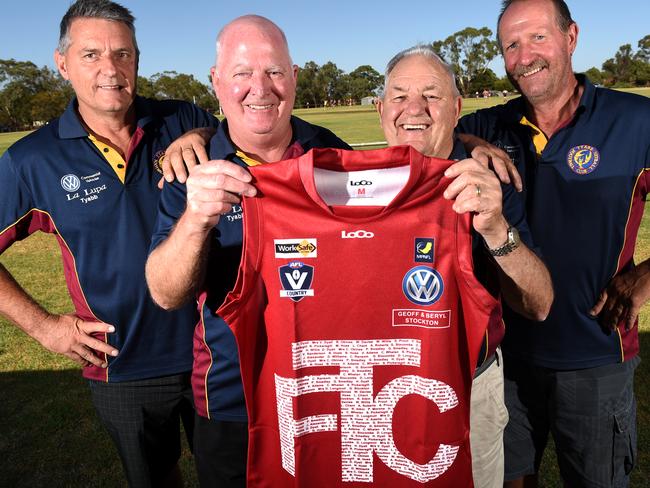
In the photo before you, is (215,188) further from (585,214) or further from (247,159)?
(585,214)

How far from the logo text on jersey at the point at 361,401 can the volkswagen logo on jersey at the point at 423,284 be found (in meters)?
0.19

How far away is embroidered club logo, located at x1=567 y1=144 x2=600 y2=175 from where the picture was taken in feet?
8.91

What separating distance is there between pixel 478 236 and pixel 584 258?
86 cm

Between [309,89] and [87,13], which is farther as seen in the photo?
[309,89]

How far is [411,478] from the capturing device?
6.83 ft

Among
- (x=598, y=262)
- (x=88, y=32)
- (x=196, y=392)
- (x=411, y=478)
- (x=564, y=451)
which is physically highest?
(x=88, y=32)

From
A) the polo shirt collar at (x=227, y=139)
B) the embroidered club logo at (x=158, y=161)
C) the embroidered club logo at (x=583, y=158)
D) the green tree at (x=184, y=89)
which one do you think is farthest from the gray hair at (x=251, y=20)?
the green tree at (x=184, y=89)

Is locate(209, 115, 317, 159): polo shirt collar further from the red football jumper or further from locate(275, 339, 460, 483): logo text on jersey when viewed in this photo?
locate(275, 339, 460, 483): logo text on jersey

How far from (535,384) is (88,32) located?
3195mm

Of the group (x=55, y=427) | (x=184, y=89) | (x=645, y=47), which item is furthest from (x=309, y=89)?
(x=55, y=427)

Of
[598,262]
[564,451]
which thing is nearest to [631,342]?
[598,262]

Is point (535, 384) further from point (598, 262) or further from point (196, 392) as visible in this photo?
point (196, 392)

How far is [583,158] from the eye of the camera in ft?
8.96

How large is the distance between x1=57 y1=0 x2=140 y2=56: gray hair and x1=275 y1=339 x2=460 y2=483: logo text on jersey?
7.13 ft
